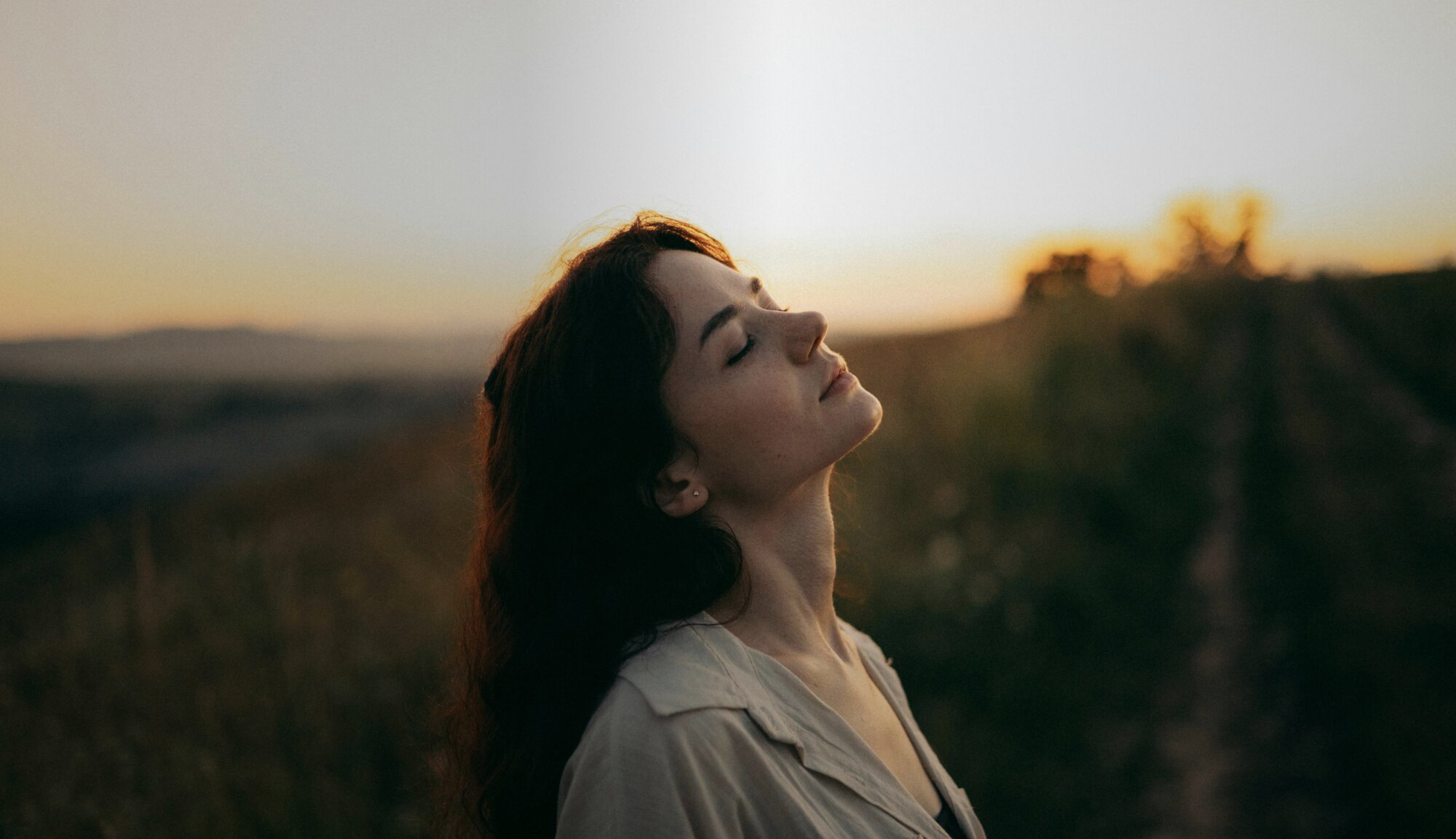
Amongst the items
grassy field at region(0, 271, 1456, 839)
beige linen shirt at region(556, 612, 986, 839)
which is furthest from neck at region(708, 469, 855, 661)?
grassy field at region(0, 271, 1456, 839)

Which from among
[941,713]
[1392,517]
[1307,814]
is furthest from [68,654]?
[1392,517]

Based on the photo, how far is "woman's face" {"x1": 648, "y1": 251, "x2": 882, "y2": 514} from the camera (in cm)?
144

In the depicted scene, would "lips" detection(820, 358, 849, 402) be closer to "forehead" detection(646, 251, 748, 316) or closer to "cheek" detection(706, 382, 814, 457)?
"cheek" detection(706, 382, 814, 457)

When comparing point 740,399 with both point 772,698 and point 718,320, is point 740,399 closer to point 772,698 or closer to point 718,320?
point 718,320

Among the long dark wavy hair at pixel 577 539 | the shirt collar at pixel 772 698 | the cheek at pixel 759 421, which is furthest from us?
the cheek at pixel 759 421

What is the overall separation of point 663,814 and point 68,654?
334 centimetres

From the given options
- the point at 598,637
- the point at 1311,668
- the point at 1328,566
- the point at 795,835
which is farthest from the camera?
the point at 1328,566

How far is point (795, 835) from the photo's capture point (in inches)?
46.2

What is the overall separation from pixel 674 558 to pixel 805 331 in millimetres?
481

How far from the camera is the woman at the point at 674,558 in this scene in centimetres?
126

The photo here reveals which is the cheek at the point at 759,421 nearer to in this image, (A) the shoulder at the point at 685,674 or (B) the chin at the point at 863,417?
(B) the chin at the point at 863,417

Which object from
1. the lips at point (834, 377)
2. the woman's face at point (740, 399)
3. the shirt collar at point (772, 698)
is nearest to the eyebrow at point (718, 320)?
the woman's face at point (740, 399)

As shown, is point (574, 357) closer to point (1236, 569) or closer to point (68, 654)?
point (68, 654)

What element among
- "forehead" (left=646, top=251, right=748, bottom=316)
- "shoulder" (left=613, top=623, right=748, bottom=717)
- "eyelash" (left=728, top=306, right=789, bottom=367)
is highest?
"forehead" (left=646, top=251, right=748, bottom=316)
